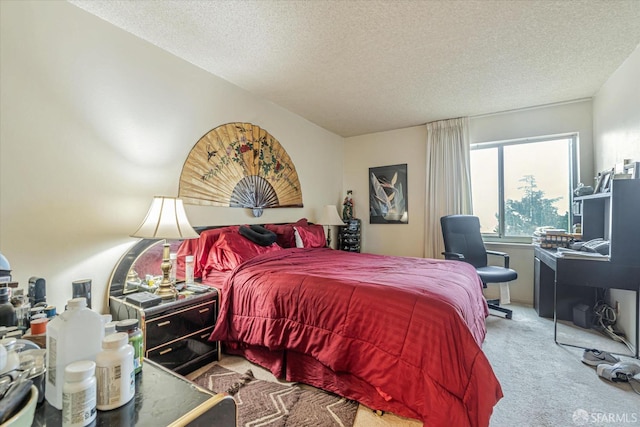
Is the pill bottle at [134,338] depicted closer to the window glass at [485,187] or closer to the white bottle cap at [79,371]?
the white bottle cap at [79,371]

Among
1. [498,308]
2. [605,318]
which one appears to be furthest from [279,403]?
[605,318]

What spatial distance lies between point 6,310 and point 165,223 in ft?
3.40

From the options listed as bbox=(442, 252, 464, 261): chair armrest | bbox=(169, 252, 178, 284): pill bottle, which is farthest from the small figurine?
bbox=(169, 252, 178, 284): pill bottle

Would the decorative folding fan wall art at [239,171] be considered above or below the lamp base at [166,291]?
above

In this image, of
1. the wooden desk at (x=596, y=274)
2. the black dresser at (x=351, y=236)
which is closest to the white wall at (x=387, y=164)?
the black dresser at (x=351, y=236)

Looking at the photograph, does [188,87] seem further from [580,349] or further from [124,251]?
[580,349]

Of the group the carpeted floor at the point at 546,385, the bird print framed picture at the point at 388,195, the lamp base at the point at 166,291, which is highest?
the bird print framed picture at the point at 388,195

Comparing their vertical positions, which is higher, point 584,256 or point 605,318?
point 584,256

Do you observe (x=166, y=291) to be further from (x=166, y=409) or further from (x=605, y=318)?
(x=605, y=318)

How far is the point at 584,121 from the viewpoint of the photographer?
3471mm

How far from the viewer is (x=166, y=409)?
2.20ft

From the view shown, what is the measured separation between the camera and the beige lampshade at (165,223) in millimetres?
1967

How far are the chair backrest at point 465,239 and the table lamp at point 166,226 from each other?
2956mm

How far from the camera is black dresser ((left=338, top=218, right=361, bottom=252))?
468 cm
